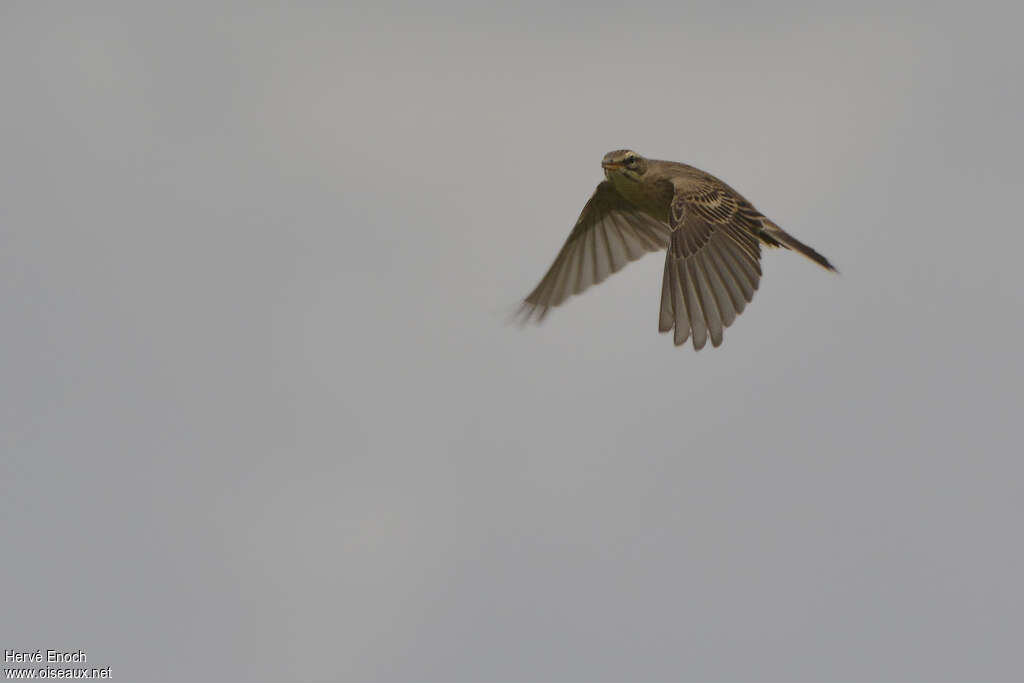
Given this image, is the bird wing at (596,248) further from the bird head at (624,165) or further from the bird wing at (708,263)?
the bird wing at (708,263)

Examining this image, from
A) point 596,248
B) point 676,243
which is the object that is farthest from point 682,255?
point 596,248

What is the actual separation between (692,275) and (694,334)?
3.53 ft

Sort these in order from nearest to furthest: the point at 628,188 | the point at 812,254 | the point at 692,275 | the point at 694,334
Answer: the point at 694,334 < the point at 692,275 < the point at 812,254 < the point at 628,188

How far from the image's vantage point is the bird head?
16938 millimetres

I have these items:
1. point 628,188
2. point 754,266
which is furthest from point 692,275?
point 628,188

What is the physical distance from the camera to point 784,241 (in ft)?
51.2

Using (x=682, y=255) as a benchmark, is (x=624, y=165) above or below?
above

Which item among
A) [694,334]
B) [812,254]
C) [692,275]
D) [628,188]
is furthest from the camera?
[628,188]

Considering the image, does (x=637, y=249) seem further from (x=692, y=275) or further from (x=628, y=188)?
(x=692, y=275)

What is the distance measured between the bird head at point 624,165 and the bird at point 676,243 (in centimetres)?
1

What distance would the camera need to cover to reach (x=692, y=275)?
14273 millimetres

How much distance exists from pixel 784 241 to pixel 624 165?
7.23 ft

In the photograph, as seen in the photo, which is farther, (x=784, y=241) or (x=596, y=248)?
(x=596, y=248)

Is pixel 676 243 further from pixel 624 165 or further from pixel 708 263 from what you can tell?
pixel 624 165
